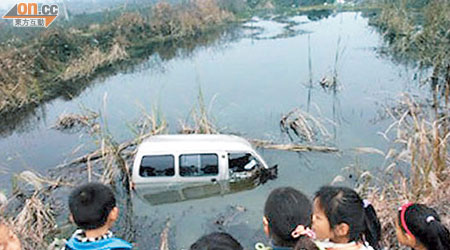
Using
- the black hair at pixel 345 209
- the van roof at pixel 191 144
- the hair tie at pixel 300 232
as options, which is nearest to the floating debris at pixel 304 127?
the van roof at pixel 191 144

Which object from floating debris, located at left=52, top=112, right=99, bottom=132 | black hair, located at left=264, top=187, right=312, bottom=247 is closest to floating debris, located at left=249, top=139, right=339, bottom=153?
floating debris, located at left=52, top=112, right=99, bottom=132

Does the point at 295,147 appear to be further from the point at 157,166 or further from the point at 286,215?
the point at 286,215

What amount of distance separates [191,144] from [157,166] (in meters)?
0.63

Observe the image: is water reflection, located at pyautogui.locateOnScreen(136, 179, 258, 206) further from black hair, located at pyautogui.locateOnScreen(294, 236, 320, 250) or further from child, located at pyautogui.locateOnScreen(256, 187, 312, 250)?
black hair, located at pyautogui.locateOnScreen(294, 236, 320, 250)

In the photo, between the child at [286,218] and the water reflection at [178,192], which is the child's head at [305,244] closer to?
the child at [286,218]

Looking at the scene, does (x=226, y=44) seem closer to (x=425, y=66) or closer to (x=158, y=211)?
(x=425, y=66)

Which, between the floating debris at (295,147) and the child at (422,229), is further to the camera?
the floating debris at (295,147)

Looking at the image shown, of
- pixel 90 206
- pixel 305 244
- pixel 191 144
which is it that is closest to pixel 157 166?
pixel 191 144

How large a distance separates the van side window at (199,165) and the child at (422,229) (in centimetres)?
394

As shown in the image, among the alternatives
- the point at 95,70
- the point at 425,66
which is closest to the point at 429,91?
the point at 425,66

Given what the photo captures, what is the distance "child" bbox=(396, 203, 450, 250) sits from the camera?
2.56 m

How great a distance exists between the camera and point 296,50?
1891 centimetres

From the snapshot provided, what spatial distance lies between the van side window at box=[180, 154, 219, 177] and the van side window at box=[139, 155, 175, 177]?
0.56ft

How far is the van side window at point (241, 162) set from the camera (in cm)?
651
